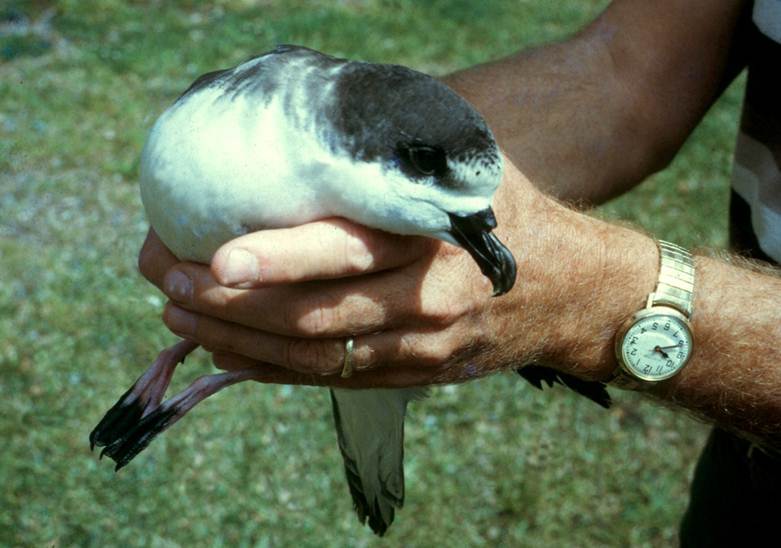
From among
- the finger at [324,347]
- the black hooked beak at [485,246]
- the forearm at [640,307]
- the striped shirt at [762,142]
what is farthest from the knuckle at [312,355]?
the striped shirt at [762,142]

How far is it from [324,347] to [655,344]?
2.65 ft

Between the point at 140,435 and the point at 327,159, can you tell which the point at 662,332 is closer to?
the point at 327,159

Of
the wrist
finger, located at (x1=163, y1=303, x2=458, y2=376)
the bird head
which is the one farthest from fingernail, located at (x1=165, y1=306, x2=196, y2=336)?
the wrist

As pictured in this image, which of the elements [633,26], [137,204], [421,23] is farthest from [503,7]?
[633,26]

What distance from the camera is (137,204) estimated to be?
616 cm

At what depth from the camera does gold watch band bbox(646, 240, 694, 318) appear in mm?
2424

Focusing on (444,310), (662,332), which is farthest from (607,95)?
(444,310)

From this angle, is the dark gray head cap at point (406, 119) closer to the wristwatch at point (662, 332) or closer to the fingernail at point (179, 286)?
the fingernail at point (179, 286)

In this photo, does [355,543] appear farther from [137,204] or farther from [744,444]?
[137,204]

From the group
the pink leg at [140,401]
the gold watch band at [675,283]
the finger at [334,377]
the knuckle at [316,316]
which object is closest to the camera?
the knuckle at [316,316]

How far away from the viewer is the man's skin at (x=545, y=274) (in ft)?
6.94

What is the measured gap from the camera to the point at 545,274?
2363mm

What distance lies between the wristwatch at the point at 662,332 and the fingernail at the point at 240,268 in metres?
0.98

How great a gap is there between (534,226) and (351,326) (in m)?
0.55
